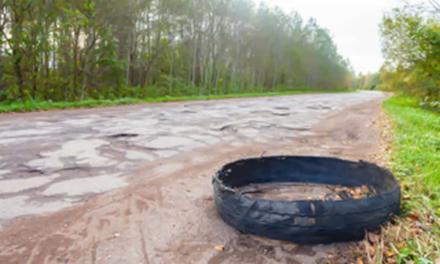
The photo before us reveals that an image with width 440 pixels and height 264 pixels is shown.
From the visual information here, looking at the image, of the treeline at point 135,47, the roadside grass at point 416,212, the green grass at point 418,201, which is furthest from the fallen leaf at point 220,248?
the treeline at point 135,47

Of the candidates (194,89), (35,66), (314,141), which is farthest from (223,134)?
(194,89)

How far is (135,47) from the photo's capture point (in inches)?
659

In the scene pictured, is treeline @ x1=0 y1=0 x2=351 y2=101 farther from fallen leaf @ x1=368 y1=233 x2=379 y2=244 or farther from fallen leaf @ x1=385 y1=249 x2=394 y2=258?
fallen leaf @ x1=385 y1=249 x2=394 y2=258

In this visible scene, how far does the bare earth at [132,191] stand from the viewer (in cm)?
197

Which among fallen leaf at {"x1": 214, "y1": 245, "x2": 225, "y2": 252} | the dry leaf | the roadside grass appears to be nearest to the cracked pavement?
fallen leaf at {"x1": 214, "y1": 245, "x2": 225, "y2": 252}

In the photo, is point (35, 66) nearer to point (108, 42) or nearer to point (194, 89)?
point (108, 42)

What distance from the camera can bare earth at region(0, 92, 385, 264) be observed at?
77.5 inches

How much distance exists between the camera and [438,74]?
10406 millimetres

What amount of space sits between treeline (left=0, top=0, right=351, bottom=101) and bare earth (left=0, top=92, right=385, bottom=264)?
542 cm

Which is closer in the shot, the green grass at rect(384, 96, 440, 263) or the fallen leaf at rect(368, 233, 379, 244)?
the green grass at rect(384, 96, 440, 263)

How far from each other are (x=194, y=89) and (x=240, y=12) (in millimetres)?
6720

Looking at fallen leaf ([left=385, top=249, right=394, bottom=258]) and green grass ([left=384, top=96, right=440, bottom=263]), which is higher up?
green grass ([left=384, top=96, right=440, bottom=263])

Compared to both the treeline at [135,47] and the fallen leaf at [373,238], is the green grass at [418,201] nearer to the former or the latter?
the fallen leaf at [373,238]

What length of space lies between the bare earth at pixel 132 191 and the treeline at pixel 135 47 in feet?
17.8
